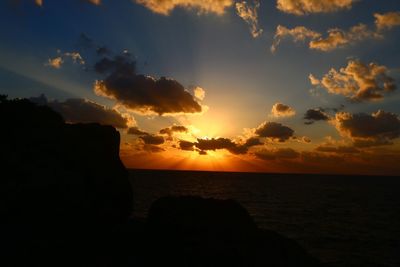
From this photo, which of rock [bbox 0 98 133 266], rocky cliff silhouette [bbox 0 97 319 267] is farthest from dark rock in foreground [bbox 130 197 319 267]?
rock [bbox 0 98 133 266]

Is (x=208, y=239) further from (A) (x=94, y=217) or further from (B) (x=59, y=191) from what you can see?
(B) (x=59, y=191)

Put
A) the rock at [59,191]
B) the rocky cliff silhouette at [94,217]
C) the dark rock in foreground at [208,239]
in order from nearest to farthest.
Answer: the dark rock in foreground at [208,239]
the rocky cliff silhouette at [94,217]
the rock at [59,191]

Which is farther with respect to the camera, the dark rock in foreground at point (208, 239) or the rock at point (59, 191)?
the rock at point (59, 191)

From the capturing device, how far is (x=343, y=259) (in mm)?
32625

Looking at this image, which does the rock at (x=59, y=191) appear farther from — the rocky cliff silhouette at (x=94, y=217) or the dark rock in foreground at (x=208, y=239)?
the dark rock in foreground at (x=208, y=239)

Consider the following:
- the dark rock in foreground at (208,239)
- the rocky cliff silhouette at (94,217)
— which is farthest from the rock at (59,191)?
the dark rock in foreground at (208,239)

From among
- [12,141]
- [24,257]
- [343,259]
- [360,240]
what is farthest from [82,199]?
[360,240]

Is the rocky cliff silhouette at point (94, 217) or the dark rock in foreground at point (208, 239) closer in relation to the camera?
the dark rock in foreground at point (208, 239)

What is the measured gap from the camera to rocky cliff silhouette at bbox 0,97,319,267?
49.2 ft

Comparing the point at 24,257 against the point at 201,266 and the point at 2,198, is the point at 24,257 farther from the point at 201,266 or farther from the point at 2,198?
the point at 201,266

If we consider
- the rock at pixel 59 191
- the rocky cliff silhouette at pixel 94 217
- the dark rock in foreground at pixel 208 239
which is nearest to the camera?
the dark rock in foreground at pixel 208 239

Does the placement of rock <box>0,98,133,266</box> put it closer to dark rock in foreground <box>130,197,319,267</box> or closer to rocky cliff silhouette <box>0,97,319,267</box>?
rocky cliff silhouette <box>0,97,319,267</box>

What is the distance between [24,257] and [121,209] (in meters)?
7.34

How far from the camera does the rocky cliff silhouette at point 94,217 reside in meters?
15.0
